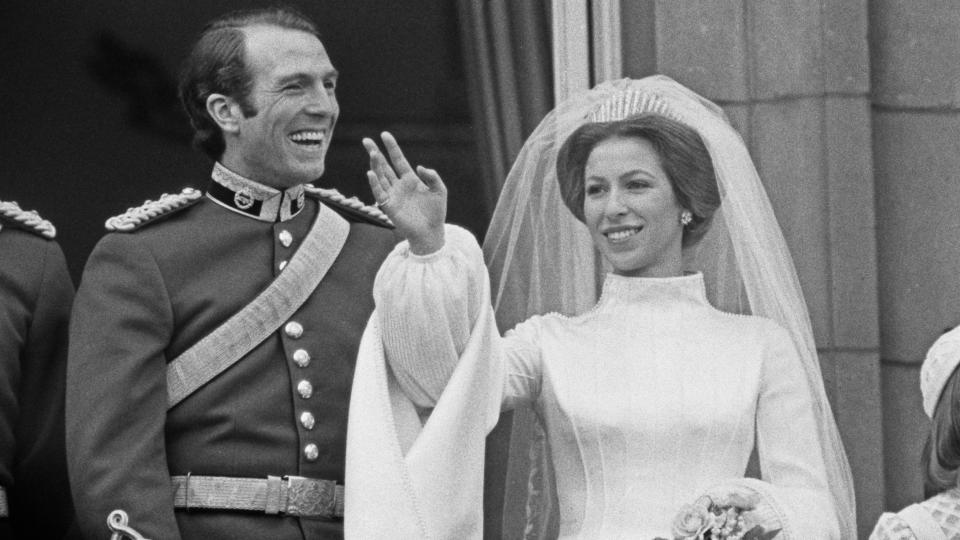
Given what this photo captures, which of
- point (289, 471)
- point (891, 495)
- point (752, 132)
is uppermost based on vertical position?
point (752, 132)

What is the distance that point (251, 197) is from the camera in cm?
604

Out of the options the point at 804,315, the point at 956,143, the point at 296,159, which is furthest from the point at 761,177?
the point at 296,159

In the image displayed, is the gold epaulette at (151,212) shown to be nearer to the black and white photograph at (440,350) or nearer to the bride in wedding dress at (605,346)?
the black and white photograph at (440,350)

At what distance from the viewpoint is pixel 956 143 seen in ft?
23.9

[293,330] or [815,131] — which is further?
[815,131]

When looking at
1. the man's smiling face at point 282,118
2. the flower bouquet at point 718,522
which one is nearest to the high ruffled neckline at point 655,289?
the flower bouquet at point 718,522

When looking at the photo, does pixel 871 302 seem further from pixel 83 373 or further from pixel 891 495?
pixel 83 373

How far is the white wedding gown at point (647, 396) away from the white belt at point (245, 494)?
337mm

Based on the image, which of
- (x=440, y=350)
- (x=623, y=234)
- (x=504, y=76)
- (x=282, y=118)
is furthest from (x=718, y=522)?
(x=504, y=76)

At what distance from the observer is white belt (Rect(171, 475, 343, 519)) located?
5777 mm

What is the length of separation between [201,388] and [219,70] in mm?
764

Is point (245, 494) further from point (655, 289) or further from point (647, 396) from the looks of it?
point (655, 289)

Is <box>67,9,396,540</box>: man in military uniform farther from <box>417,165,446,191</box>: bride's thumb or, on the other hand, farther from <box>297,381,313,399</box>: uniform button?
<box>417,165,446,191</box>: bride's thumb

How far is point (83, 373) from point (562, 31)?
2.02 metres
